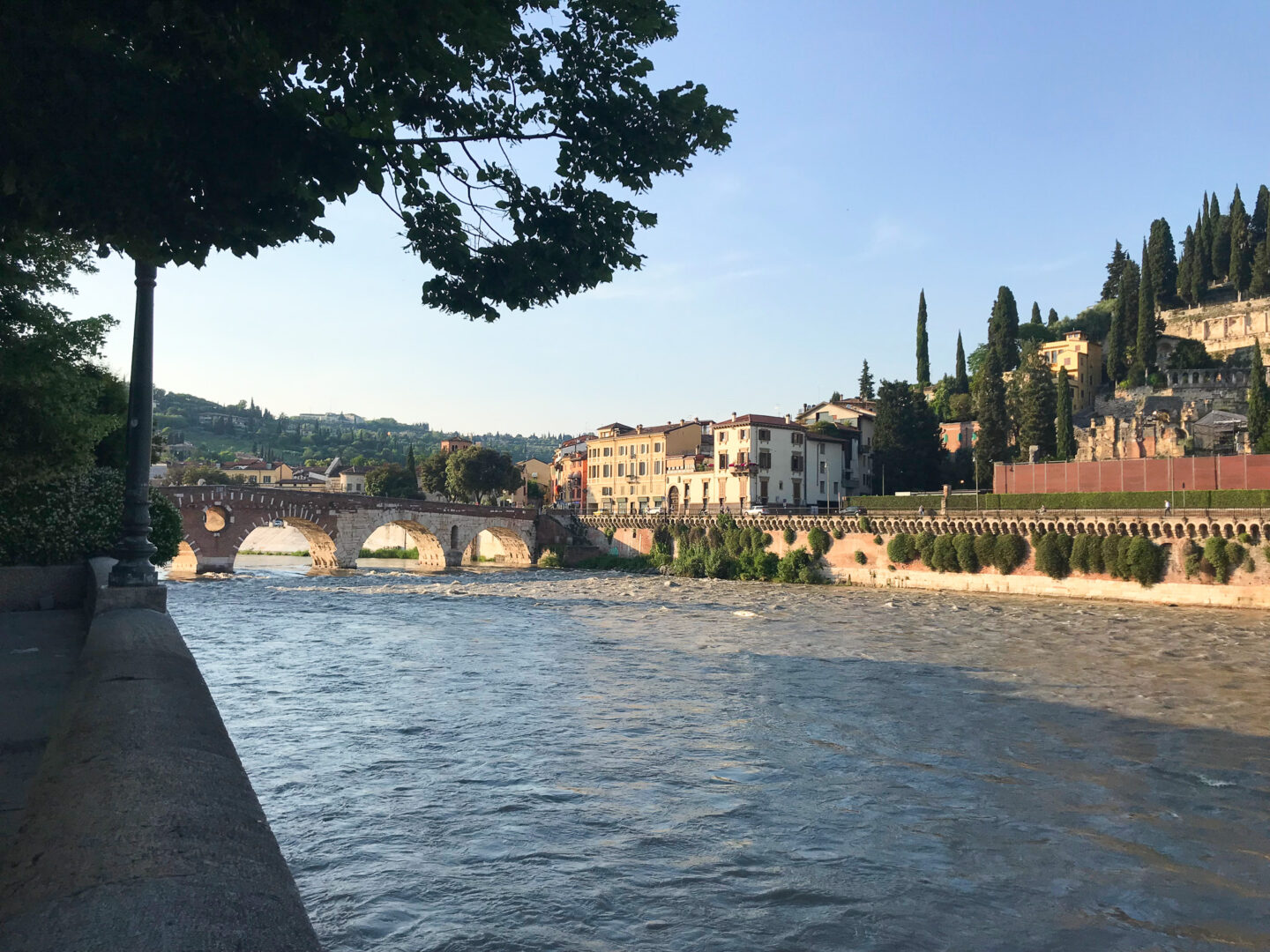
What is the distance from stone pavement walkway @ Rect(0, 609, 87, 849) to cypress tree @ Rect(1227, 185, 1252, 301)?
3749 inches

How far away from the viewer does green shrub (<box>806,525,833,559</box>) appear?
176 ft

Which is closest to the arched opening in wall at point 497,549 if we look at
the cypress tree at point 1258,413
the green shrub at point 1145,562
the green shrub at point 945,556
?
the green shrub at point 945,556

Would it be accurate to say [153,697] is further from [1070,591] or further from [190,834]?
[1070,591]

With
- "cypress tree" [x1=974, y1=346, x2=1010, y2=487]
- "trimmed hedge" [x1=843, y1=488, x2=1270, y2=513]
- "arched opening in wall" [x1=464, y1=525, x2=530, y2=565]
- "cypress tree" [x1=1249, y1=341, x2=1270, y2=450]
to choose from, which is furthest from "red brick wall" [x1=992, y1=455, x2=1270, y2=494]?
"arched opening in wall" [x1=464, y1=525, x2=530, y2=565]

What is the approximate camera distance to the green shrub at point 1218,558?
36.4 meters

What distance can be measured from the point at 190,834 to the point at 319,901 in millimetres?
5506

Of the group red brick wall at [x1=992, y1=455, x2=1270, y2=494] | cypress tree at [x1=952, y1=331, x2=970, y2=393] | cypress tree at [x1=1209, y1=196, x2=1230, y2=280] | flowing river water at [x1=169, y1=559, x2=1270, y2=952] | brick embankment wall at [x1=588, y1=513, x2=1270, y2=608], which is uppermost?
cypress tree at [x1=1209, y1=196, x2=1230, y2=280]

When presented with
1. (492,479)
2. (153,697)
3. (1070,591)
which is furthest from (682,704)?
(492,479)

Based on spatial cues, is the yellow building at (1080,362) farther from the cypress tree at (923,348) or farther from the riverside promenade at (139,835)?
the riverside promenade at (139,835)

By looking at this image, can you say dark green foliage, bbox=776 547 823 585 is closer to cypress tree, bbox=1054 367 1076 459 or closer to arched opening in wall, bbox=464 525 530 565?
arched opening in wall, bbox=464 525 530 565

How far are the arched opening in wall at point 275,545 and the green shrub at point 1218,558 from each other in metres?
70.5

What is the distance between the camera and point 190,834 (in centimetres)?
297

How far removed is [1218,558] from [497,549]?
55665 millimetres

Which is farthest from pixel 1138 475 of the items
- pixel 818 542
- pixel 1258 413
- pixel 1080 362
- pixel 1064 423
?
pixel 1080 362
